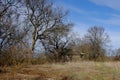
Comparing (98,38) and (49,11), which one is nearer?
(49,11)

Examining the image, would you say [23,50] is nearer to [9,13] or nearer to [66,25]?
[9,13]

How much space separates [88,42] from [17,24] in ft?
161

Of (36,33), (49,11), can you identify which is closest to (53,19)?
(49,11)

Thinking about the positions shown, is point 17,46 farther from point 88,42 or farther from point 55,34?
point 88,42

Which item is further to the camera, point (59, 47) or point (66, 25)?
point (59, 47)

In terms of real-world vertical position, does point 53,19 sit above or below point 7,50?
above

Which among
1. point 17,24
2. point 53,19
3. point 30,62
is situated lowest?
point 30,62

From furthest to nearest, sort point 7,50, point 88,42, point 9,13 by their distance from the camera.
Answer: point 88,42 < point 9,13 < point 7,50

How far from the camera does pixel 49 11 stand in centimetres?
4581

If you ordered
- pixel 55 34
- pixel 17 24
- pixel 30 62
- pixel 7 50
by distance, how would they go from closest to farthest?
pixel 7 50, pixel 30 62, pixel 17 24, pixel 55 34

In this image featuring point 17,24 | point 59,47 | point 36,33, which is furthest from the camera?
point 59,47

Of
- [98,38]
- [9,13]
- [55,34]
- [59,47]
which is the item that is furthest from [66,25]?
[98,38]

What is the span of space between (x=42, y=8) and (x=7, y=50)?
28.7m

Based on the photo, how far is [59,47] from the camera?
167ft
